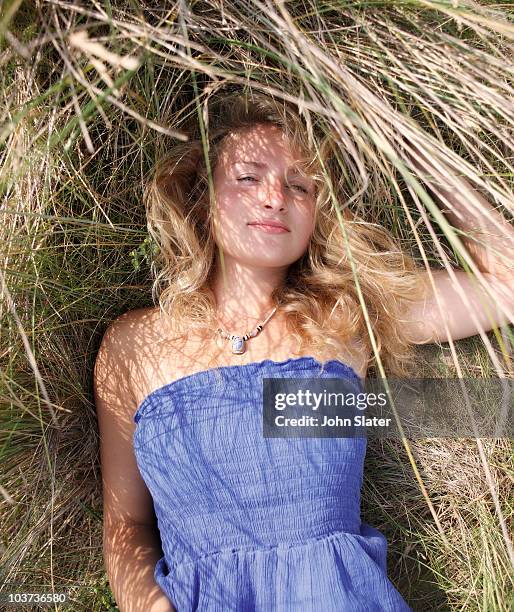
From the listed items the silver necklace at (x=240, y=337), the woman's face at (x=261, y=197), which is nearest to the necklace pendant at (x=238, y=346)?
the silver necklace at (x=240, y=337)

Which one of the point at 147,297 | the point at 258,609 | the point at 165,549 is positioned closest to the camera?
the point at 258,609

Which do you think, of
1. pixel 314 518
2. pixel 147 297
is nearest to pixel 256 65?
pixel 147 297

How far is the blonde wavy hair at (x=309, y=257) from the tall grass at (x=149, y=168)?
0.06m

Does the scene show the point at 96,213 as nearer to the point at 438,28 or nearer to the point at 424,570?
the point at 438,28

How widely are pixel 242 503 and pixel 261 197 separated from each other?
75 centimetres

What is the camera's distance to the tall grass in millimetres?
1209

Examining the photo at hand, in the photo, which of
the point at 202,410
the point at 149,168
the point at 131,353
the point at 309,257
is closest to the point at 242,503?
the point at 202,410

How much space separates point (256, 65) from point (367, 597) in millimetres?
1290

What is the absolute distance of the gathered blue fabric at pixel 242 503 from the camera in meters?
1.49

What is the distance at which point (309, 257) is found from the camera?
173 cm

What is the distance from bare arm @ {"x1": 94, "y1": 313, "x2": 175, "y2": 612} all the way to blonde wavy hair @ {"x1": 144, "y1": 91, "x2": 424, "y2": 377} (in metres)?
0.18

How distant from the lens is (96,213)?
163 cm
